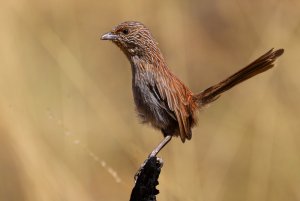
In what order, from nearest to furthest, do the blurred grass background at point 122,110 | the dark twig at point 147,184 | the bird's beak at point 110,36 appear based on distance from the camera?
the dark twig at point 147,184 → the bird's beak at point 110,36 → the blurred grass background at point 122,110

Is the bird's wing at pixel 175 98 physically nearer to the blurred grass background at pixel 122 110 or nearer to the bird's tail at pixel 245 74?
the bird's tail at pixel 245 74

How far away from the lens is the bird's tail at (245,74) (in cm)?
670

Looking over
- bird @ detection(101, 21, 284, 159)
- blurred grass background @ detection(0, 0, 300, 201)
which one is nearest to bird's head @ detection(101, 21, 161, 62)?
bird @ detection(101, 21, 284, 159)

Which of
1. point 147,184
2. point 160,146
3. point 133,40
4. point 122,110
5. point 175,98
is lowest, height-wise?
point 147,184

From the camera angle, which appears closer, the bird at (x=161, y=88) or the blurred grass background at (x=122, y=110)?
the bird at (x=161, y=88)

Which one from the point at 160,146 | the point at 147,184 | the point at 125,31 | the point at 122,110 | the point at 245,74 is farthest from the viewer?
the point at 122,110

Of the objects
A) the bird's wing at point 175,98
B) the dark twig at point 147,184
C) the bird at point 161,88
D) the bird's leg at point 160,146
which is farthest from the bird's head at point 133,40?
the dark twig at point 147,184

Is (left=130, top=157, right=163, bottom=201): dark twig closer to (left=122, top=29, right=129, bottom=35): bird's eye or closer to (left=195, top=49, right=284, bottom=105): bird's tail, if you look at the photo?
(left=195, top=49, right=284, bottom=105): bird's tail

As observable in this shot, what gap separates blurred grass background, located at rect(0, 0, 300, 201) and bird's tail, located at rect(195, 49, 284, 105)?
1.28 metres

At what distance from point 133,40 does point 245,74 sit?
723mm

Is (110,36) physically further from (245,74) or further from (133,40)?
(245,74)

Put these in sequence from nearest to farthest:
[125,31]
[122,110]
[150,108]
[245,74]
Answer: [150,108] < [245,74] < [125,31] < [122,110]

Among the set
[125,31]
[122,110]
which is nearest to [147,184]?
[125,31]

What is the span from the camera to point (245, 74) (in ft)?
22.2
